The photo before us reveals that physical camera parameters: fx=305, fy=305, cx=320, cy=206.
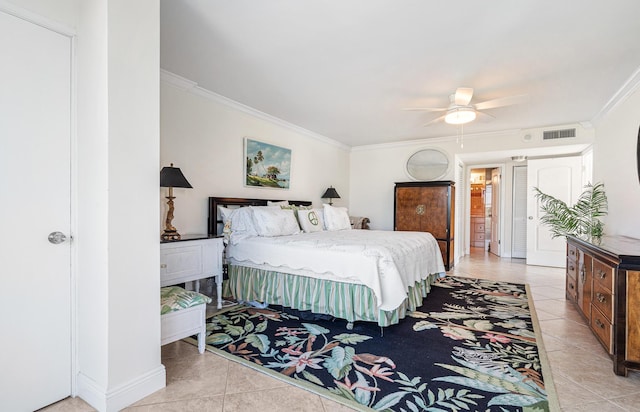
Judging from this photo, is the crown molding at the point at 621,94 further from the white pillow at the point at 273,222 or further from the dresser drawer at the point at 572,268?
the white pillow at the point at 273,222

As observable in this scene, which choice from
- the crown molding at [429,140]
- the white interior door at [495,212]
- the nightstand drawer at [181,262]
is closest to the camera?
the nightstand drawer at [181,262]

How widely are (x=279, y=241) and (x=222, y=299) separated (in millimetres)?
1039

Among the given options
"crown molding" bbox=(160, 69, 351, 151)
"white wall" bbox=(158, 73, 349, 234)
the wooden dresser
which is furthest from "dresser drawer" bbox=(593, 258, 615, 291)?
"crown molding" bbox=(160, 69, 351, 151)

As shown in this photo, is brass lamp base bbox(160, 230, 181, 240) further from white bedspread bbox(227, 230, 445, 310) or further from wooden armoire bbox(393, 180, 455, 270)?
wooden armoire bbox(393, 180, 455, 270)

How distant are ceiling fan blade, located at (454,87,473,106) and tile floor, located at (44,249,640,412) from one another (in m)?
2.40

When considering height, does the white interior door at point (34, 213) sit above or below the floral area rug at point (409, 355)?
above

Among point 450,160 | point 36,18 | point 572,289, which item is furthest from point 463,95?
point 36,18

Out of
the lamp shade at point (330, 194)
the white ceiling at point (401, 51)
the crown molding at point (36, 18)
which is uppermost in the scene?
the white ceiling at point (401, 51)

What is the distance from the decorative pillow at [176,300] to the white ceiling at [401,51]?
202 cm

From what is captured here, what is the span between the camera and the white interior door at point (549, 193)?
5.67 metres

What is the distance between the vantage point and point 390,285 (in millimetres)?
2557

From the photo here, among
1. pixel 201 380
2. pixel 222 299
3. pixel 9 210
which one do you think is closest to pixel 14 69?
pixel 9 210

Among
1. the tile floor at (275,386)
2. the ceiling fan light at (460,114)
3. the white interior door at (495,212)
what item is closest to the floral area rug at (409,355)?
the tile floor at (275,386)

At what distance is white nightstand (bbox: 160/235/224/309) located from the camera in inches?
108
